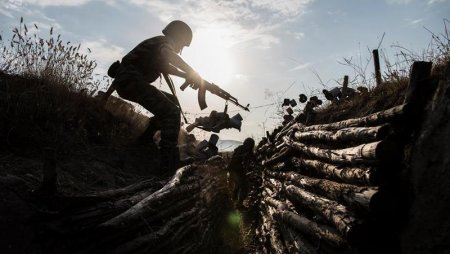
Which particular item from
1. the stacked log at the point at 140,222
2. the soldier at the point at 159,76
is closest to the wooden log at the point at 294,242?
the stacked log at the point at 140,222

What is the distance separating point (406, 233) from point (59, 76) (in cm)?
497

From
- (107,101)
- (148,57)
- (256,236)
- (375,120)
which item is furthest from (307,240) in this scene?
(107,101)

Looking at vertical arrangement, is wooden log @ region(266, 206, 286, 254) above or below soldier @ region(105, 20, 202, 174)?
below

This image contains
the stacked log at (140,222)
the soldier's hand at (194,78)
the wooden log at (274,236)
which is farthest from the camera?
the soldier's hand at (194,78)

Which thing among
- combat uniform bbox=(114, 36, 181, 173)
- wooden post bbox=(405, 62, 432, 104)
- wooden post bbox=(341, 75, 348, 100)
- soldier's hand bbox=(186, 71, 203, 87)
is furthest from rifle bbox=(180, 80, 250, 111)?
wooden post bbox=(405, 62, 432, 104)

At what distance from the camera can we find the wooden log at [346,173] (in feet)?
8.78

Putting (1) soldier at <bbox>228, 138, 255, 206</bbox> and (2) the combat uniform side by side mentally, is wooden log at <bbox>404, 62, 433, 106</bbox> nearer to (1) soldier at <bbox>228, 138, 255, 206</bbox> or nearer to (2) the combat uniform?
(2) the combat uniform

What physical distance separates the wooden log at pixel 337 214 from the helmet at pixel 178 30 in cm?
389

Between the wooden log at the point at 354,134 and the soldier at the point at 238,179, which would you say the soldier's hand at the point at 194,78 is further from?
the wooden log at the point at 354,134

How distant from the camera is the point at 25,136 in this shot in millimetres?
4258

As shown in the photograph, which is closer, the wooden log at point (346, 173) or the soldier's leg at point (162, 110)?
the wooden log at point (346, 173)

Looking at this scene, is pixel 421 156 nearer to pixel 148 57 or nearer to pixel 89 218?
pixel 89 218

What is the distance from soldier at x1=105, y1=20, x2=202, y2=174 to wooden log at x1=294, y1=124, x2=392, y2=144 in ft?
6.87

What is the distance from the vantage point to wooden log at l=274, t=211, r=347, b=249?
107 inches
